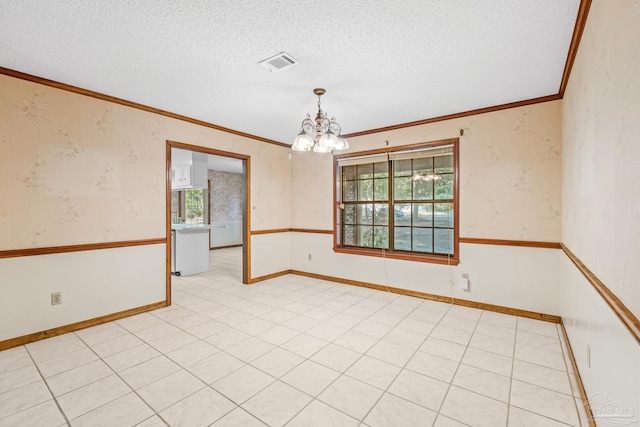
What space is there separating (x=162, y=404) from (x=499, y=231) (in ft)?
12.1

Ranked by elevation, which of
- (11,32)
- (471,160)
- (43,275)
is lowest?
(43,275)

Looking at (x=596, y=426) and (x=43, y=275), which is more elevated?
(x=43, y=275)

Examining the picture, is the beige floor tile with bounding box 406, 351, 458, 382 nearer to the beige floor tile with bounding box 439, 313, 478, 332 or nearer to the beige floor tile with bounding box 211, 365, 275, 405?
the beige floor tile with bounding box 439, 313, 478, 332

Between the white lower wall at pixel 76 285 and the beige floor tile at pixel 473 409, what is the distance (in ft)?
11.1

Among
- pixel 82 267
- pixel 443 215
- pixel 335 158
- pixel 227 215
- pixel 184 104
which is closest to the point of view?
pixel 82 267

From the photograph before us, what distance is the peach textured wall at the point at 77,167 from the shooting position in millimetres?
2635

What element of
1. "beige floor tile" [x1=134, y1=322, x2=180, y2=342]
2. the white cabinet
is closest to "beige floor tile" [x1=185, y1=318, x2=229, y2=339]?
"beige floor tile" [x1=134, y1=322, x2=180, y2=342]

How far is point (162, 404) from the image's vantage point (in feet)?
6.14

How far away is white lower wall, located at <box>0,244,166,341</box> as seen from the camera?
2.64m

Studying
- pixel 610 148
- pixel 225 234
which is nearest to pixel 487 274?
pixel 610 148

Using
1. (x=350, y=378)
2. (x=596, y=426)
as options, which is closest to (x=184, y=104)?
(x=350, y=378)

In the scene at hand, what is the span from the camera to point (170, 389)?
2021mm

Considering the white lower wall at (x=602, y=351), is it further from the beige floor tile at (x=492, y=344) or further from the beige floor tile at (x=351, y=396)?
the beige floor tile at (x=351, y=396)

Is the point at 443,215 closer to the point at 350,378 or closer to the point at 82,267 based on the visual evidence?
the point at 350,378
